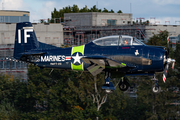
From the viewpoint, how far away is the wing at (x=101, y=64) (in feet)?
60.4

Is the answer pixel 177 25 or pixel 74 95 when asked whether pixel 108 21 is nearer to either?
pixel 177 25

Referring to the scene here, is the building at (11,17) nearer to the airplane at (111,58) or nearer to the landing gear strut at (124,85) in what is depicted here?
the airplane at (111,58)

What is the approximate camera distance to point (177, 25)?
67.2 m

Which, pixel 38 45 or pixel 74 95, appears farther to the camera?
pixel 74 95

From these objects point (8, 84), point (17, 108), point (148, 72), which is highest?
point (148, 72)

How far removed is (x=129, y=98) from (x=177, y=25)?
838 inches

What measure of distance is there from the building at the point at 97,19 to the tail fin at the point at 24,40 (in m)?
47.1

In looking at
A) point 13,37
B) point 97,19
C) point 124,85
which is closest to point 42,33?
point 13,37

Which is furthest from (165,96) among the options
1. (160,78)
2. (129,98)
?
(129,98)

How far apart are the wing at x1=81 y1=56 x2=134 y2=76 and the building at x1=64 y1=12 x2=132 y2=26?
5190 cm

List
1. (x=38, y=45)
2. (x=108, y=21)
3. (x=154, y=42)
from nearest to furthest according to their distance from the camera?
(x=38, y=45) → (x=154, y=42) → (x=108, y=21)

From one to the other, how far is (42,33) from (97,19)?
1371 cm

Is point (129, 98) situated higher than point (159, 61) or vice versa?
point (159, 61)

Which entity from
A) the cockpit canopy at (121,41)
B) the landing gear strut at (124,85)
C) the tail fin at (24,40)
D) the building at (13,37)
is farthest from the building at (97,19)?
the cockpit canopy at (121,41)
